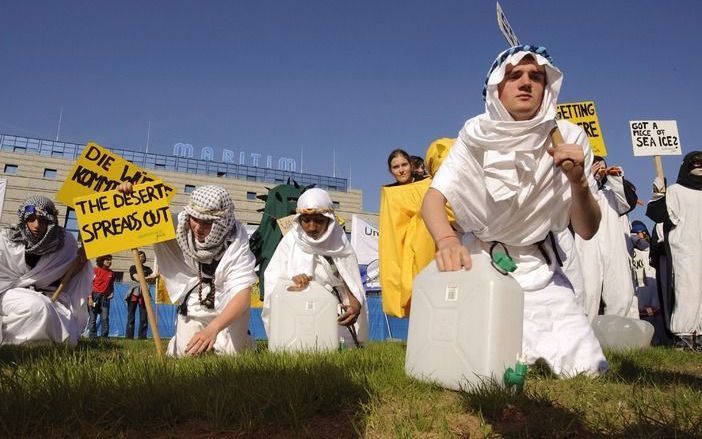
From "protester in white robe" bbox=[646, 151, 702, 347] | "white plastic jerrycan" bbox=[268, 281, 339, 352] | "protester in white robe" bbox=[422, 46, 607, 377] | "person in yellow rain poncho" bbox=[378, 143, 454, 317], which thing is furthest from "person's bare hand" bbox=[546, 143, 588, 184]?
"protester in white robe" bbox=[646, 151, 702, 347]

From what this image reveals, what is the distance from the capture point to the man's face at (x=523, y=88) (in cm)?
301

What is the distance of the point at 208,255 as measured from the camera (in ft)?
15.5

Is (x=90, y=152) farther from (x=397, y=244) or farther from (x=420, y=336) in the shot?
(x=420, y=336)

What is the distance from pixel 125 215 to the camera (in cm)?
434

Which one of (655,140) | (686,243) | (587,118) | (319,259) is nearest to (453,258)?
(319,259)

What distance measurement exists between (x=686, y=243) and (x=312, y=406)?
6.31 metres

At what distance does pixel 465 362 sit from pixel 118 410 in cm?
141

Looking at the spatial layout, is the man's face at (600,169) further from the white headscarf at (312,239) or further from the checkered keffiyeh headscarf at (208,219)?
the checkered keffiyeh headscarf at (208,219)

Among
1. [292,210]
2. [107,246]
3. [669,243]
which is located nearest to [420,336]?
[107,246]

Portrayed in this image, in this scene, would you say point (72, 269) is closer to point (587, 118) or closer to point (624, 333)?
point (624, 333)

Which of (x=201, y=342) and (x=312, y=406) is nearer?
(x=312, y=406)

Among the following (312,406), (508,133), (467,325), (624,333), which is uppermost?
(508,133)

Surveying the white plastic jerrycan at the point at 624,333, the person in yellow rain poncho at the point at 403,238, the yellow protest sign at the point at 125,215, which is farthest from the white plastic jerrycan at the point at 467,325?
the white plastic jerrycan at the point at 624,333

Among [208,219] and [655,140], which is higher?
[655,140]
